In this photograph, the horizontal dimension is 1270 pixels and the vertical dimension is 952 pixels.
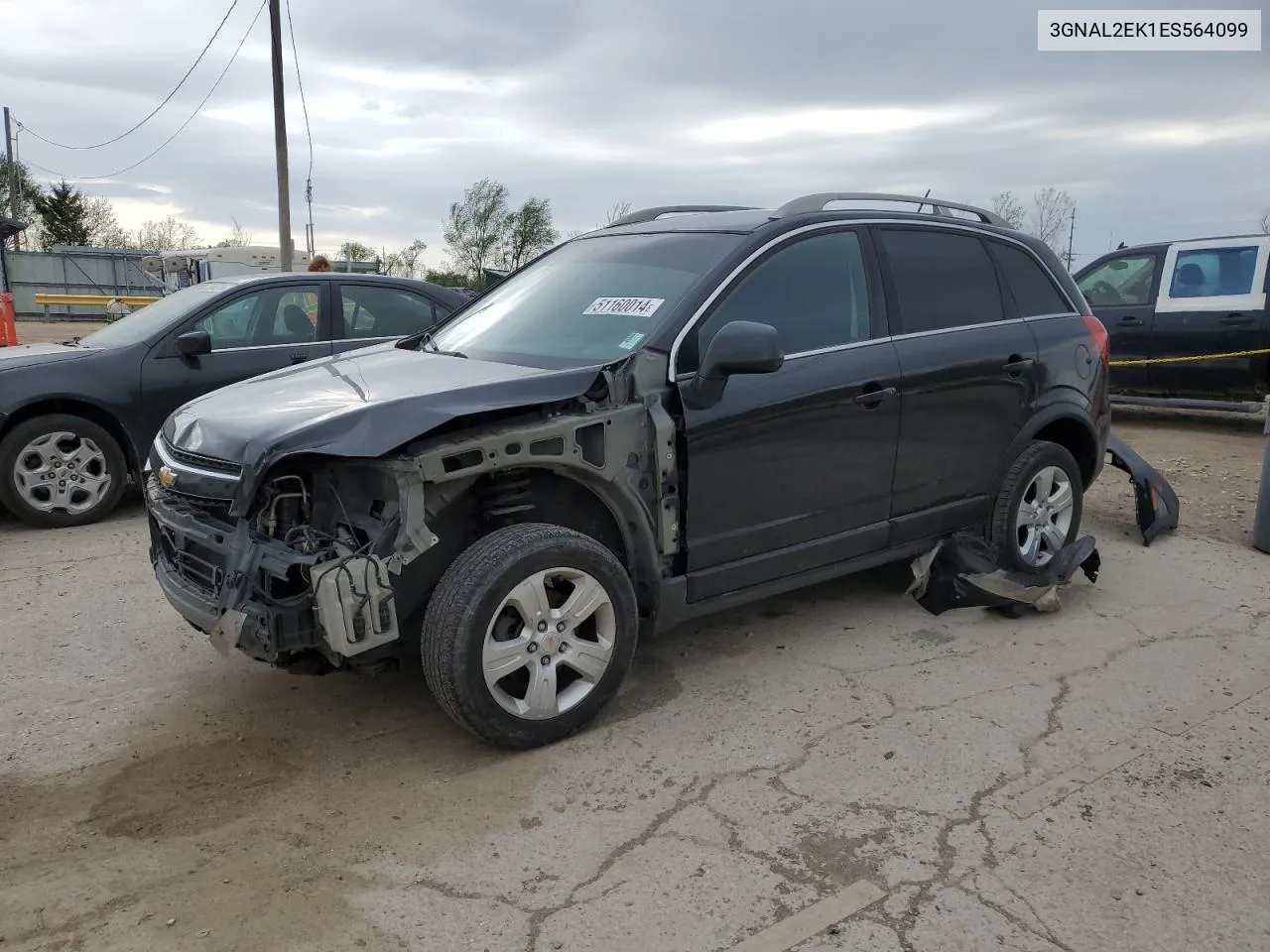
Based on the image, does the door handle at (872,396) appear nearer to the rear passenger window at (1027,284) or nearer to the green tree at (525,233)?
the rear passenger window at (1027,284)

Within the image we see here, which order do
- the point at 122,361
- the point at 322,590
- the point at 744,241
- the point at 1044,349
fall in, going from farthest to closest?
the point at 122,361 < the point at 1044,349 < the point at 744,241 < the point at 322,590

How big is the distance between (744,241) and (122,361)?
464 cm

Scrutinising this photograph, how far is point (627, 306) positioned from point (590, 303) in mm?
222

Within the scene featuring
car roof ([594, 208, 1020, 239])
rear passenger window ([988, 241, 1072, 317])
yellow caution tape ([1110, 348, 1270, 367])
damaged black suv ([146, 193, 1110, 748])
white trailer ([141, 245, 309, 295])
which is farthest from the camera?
white trailer ([141, 245, 309, 295])

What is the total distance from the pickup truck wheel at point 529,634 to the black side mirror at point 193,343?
427cm

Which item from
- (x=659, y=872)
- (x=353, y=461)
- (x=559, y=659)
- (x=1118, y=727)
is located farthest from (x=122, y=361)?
(x=1118, y=727)

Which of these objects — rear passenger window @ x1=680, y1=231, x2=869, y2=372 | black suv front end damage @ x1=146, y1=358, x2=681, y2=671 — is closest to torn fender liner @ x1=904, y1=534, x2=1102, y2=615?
rear passenger window @ x1=680, y1=231, x2=869, y2=372

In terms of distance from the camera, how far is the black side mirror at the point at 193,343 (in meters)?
6.63

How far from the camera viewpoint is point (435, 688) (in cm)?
319

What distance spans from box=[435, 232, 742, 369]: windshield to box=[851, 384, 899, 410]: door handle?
82 centimetres

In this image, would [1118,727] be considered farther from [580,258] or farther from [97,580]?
[97,580]

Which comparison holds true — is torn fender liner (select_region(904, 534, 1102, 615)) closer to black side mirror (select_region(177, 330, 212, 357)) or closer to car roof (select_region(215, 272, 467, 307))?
car roof (select_region(215, 272, 467, 307))

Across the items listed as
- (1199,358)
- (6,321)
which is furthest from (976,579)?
(6,321)

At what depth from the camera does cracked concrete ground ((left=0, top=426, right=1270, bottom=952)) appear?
8.34ft
